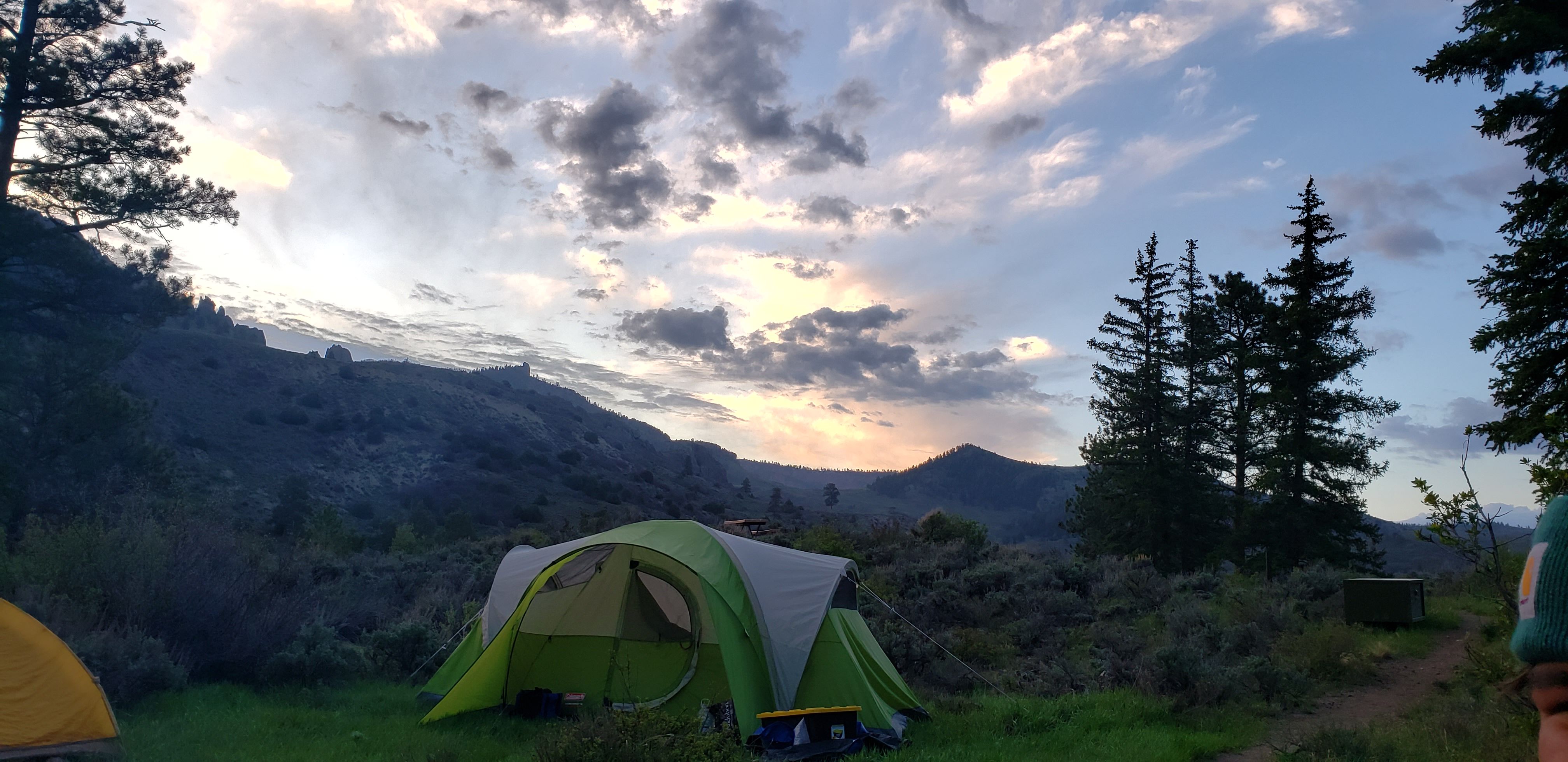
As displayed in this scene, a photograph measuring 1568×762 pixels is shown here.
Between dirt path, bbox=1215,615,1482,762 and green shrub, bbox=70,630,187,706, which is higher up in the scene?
dirt path, bbox=1215,615,1482,762

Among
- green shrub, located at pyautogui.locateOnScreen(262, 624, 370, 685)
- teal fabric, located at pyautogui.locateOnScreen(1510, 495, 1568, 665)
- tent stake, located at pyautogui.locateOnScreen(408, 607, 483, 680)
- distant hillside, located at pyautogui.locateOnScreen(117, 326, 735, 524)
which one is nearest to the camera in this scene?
teal fabric, located at pyautogui.locateOnScreen(1510, 495, 1568, 665)

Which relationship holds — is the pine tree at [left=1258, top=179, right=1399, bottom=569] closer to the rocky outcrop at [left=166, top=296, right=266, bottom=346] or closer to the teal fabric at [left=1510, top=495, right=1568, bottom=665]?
the teal fabric at [left=1510, top=495, right=1568, bottom=665]

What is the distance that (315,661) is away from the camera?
11703mm

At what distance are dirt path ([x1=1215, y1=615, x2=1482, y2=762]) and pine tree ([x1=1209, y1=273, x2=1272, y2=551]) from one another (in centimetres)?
1591

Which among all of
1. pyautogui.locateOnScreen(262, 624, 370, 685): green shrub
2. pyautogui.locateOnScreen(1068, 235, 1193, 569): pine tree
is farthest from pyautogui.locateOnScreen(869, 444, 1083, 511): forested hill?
pyautogui.locateOnScreen(262, 624, 370, 685): green shrub

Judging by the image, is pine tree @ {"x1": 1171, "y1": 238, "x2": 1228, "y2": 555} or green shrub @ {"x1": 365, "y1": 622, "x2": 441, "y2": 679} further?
pine tree @ {"x1": 1171, "y1": 238, "x2": 1228, "y2": 555}

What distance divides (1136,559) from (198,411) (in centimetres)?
5638

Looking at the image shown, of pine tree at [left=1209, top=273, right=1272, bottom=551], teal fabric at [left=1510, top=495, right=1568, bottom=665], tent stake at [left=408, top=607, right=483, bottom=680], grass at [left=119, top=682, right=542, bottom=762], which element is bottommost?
grass at [left=119, top=682, right=542, bottom=762]

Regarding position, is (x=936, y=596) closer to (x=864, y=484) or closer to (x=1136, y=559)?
(x=1136, y=559)

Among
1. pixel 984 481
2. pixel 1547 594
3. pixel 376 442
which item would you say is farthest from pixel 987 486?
pixel 1547 594

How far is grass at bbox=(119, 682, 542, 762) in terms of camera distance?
8383mm

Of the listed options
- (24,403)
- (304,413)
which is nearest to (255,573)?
(24,403)

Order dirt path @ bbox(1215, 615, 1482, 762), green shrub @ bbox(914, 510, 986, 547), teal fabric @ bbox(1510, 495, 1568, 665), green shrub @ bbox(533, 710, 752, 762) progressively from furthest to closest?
1. green shrub @ bbox(914, 510, 986, 547)
2. dirt path @ bbox(1215, 615, 1482, 762)
3. green shrub @ bbox(533, 710, 752, 762)
4. teal fabric @ bbox(1510, 495, 1568, 665)

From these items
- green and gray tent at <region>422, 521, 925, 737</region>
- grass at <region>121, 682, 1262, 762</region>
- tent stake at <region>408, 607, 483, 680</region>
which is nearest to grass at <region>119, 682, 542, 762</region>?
grass at <region>121, 682, 1262, 762</region>
